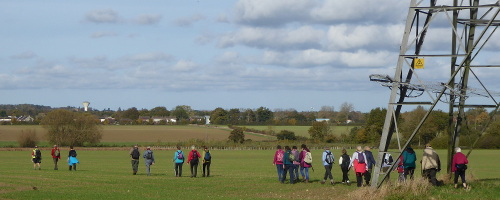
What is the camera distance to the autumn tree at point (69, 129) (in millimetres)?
114188

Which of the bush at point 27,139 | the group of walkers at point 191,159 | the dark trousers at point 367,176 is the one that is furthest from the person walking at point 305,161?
the bush at point 27,139

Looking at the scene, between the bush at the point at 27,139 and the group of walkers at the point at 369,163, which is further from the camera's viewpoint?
the bush at the point at 27,139

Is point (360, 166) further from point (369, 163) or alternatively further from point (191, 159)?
point (191, 159)

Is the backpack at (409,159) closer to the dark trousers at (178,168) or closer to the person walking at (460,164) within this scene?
the person walking at (460,164)

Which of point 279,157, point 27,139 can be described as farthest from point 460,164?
point 27,139

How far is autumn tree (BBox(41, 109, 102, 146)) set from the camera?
375ft

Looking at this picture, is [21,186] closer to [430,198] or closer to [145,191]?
[145,191]

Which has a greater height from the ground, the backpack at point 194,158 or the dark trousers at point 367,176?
the backpack at point 194,158

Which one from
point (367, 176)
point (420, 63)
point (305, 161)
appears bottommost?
point (367, 176)

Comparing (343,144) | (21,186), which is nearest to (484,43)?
(21,186)

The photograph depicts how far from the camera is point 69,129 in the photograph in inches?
4510

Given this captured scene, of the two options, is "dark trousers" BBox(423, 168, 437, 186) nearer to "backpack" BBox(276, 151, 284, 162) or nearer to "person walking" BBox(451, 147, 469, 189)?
"person walking" BBox(451, 147, 469, 189)

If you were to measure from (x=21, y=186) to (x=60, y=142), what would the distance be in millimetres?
87420

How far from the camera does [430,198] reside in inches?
909
